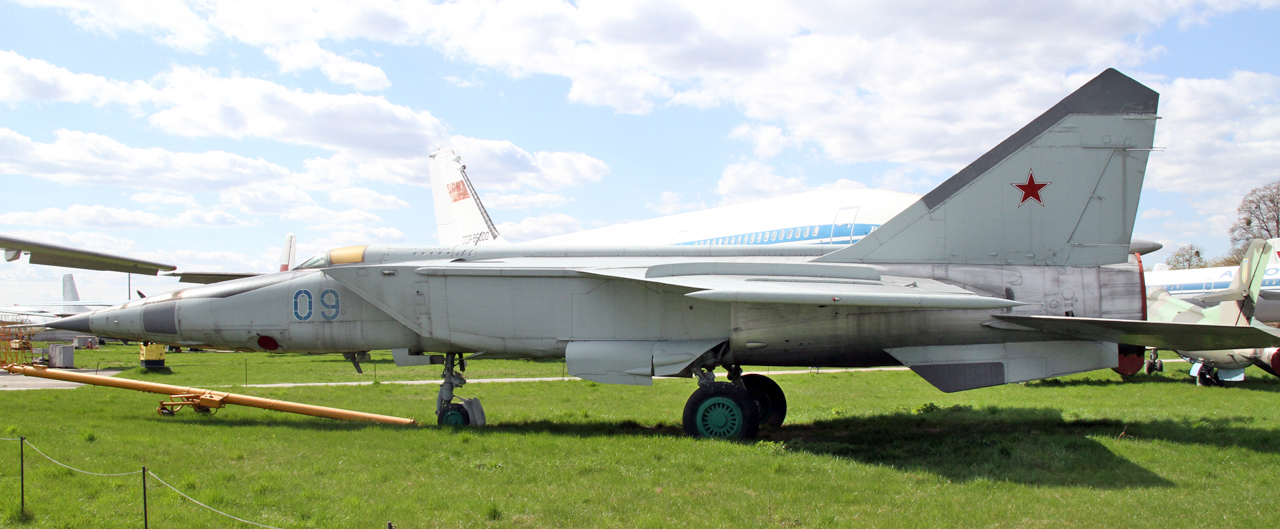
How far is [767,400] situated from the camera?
43.0 ft

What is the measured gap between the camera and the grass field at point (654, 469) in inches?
271

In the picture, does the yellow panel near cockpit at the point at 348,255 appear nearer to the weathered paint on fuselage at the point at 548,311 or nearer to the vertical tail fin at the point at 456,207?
the weathered paint on fuselage at the point at 548,311

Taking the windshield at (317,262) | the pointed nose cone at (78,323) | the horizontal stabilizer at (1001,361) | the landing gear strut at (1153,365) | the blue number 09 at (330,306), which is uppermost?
the windshield at (317,262)

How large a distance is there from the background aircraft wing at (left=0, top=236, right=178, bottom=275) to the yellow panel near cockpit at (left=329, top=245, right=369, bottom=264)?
15.4ft

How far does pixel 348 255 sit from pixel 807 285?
7746 mm

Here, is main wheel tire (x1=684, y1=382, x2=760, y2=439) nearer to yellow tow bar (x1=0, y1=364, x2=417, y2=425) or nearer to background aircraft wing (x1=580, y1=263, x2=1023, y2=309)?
background aircraft wing (x1=580, y1=263, x2=1023, y2=309)

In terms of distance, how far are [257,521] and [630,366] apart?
5642 millimetres

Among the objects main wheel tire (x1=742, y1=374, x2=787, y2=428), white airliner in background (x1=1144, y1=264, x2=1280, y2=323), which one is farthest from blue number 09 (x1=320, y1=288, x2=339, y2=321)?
white airliner in background (x1=1144, y1=264, x2=1280, y2=323)

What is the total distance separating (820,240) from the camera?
14.3 m

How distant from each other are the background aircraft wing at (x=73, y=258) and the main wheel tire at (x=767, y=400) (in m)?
11.8

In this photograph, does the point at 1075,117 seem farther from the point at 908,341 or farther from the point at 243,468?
the point at 243,468

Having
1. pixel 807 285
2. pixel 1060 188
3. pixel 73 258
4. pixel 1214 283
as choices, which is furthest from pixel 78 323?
pixel 1214 283

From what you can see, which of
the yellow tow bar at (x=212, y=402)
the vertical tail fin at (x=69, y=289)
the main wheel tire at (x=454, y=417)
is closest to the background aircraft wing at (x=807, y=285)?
the main wheel tire at (x=454, y=417)

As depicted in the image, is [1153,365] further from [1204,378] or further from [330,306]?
[330,306]
